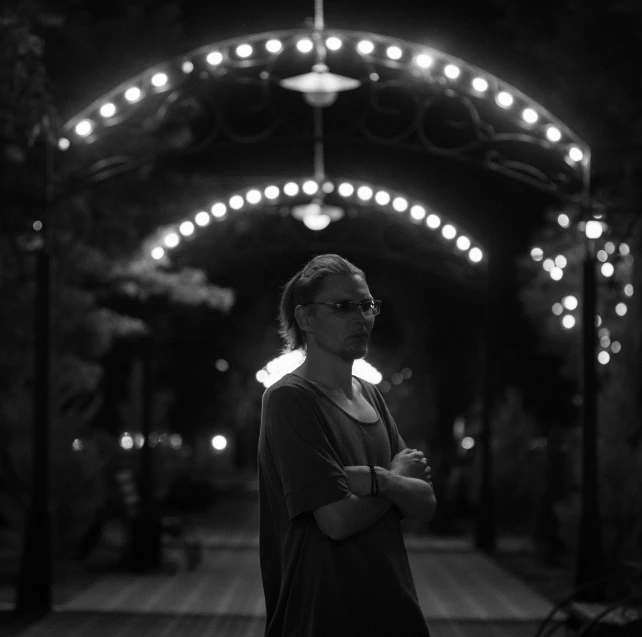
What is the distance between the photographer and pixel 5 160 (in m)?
16.5

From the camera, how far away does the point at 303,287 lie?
4.62 metres

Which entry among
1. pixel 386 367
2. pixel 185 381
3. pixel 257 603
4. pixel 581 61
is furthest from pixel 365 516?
pixel 185 381

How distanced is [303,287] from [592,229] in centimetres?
1052

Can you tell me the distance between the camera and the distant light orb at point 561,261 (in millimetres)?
22234

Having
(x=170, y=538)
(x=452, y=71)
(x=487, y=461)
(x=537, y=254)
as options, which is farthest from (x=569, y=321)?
(x=452, y=71)

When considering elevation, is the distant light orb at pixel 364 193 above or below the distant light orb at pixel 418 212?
above

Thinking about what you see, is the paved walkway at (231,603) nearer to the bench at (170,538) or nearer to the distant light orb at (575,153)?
the bench at (170,538)

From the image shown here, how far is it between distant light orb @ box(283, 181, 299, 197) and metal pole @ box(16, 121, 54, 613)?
5.11m

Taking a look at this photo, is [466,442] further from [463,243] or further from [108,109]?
[108,109]

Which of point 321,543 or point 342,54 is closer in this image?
point 321,543

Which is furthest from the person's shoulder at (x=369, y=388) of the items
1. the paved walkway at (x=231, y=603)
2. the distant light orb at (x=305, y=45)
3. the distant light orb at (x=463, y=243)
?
the distant light orb at (x=463, y=243)

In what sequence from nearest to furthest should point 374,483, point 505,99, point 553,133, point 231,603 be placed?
1. point 374,483
2. point 505,99
3. point 553,133
4. point 231,603

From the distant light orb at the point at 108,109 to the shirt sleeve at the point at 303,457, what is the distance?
1029cm

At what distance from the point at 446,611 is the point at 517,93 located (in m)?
5.39
